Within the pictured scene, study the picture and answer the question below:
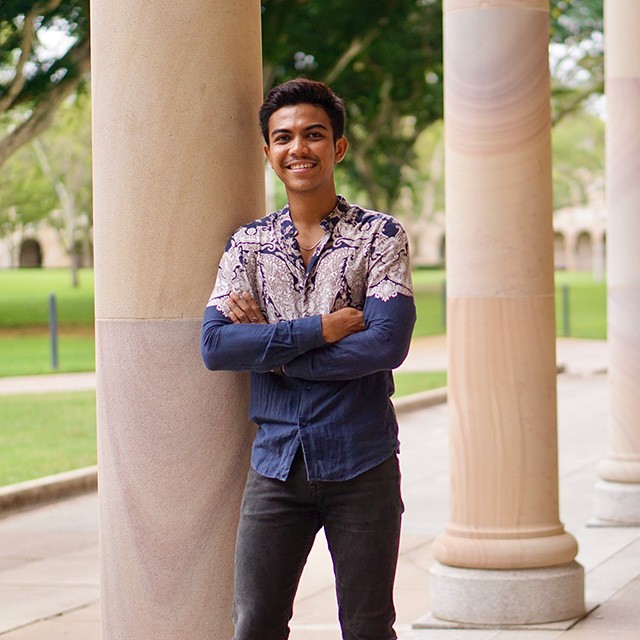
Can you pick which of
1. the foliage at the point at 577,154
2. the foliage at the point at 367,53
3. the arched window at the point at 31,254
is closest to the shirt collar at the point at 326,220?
the foliage at the point at 367,53

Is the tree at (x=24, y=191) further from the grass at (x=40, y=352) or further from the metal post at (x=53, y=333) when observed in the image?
the metal post at (x=53, y=333)

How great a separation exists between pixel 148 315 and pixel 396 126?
31.9m

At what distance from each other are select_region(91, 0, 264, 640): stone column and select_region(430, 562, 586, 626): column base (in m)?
2.61

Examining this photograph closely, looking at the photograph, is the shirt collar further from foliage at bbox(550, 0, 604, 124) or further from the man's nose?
foliage at bbox(550, 0, 604, 124)

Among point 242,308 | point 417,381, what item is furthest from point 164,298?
point 417,381

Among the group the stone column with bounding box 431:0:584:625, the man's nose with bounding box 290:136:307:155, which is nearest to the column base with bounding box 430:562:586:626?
the stone column with bounding box 431:0:584:625

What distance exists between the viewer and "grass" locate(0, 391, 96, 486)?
12.1 metres

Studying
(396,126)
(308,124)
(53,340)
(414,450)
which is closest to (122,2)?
(308,124)

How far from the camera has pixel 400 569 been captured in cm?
828

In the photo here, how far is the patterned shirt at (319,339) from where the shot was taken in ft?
12.1

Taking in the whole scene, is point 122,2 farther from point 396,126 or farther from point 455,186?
point 396,126

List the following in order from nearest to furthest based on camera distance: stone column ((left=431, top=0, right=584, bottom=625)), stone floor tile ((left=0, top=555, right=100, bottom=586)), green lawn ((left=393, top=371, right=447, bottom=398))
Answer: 1. stone column ((left=431, top=0, right=584, bottom=625))
2. stone floor tile ((left=0, top=555, right=100, bottom=586))
3. green lawn ((left=393, top=371, right=447, bottom=398))

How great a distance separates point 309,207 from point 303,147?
17cm

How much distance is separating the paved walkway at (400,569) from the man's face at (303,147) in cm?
307
